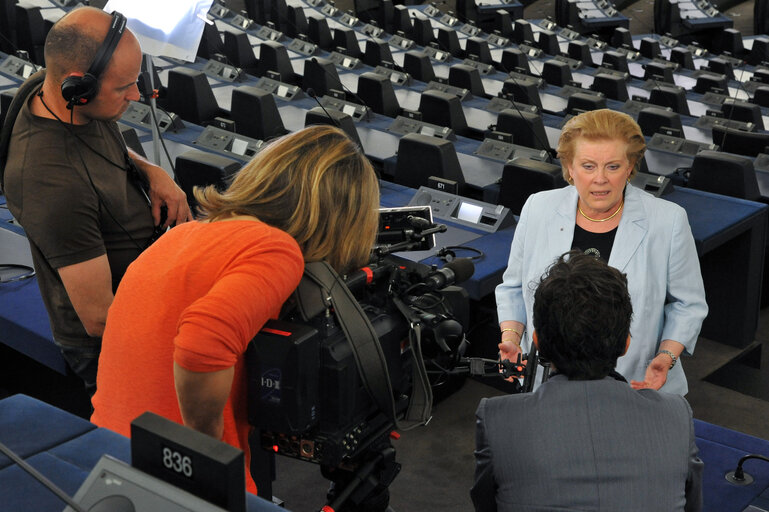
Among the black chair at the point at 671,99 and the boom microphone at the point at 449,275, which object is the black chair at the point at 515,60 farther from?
the boom microphone at the point at 449,275

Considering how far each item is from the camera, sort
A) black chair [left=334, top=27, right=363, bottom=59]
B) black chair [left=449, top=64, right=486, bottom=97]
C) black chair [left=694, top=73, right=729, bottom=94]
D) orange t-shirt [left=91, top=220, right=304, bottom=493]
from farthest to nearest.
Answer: black chair [left=334, top=27, right=363, bottom=59], black chair [left=694, top=73, right=729, bottom=94], black chair [left=449, top=64, right=486, bottom=97], orange t-shirt [left=91, top=220, right=304, bottom=493]

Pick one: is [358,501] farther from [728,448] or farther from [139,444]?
[728,448]

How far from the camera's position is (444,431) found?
126 inches

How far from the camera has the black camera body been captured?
1.25 metres

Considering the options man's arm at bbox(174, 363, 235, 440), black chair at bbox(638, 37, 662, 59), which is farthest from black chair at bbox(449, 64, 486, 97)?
man's arm at bbox(174, 363, 235, 440)

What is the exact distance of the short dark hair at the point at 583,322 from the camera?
133cm

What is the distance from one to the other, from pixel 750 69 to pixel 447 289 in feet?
38.9

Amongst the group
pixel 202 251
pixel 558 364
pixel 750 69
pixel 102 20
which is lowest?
pixel 750 69

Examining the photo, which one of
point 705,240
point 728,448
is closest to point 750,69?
point 705,240

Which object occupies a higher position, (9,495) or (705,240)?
(9,495)

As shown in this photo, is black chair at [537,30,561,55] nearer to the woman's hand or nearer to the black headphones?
the woman's hand

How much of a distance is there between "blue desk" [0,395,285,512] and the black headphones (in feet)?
2.40

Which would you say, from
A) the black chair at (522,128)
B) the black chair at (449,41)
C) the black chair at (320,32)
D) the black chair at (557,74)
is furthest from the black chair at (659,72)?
the black chair at (522,128)

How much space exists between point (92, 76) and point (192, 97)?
400 cm
